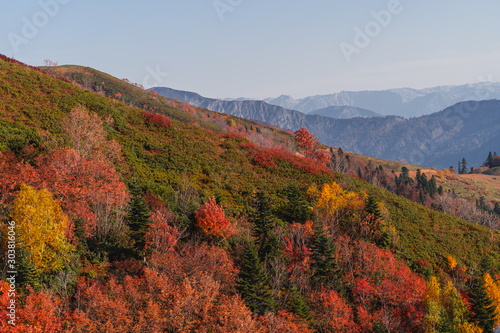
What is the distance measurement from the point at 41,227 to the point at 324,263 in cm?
3483

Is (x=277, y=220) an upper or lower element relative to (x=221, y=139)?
lower

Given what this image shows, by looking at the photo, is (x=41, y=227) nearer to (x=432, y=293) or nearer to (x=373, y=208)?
(x=432, y=293)

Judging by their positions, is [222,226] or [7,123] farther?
[7,123]

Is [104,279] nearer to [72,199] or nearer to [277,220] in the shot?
[72,199]

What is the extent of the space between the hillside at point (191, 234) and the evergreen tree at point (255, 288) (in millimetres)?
→ 124

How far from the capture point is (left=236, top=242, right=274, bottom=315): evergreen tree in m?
30.9

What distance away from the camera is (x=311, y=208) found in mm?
58000

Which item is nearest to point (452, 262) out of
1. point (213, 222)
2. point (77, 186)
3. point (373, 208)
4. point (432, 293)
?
point (432, 293)

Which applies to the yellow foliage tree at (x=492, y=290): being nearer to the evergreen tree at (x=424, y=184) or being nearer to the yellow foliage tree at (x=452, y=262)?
the yellow foliage tree at (x=452, y=262)


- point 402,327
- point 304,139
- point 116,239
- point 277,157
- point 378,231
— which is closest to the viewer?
point 116,239

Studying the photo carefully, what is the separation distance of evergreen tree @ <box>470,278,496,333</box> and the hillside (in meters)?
6.47

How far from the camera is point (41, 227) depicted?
87.6ft

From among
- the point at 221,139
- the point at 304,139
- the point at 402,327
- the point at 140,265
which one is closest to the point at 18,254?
the point at 140,265

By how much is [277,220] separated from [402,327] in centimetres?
2470
